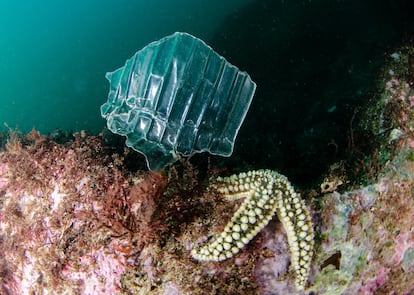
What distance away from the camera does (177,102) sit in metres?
3.55

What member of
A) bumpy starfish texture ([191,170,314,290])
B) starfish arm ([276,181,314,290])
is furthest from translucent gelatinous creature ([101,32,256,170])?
starfish arm ([276,181,314,290])

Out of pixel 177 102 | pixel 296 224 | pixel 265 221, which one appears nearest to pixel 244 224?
pixel 265 221

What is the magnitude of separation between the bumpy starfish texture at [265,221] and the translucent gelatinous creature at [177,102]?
0.88 meters

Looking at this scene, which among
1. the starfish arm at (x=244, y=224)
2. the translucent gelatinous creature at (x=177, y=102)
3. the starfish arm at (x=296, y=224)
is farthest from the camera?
the translucent gelatinous creature at (x=177, y=102)

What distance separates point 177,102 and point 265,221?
5.40 ft

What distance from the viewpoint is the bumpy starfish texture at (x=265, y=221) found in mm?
2875

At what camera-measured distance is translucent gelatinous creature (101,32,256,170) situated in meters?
3.54

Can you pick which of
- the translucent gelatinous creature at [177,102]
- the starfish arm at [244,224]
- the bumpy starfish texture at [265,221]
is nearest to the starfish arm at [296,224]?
the bumpy starfish texture at [265,221]

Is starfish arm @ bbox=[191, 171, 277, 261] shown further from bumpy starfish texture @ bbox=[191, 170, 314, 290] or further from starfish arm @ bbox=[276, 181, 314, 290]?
starfish arm @ bbox=[276, 181, 314, 290]

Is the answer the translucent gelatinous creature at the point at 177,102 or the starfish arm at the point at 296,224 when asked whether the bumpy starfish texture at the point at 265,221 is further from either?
the translucent gelatinous creature at the point at 177,102

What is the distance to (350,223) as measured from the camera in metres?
3.45

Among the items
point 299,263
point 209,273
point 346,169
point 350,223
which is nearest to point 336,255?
point 350,223

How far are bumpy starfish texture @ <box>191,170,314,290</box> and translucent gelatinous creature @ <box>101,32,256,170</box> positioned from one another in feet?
2.88

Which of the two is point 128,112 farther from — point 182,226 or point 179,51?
point 182,226
